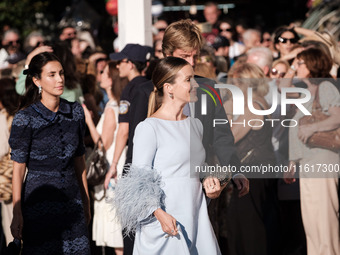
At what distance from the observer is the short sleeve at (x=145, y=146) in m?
4.63

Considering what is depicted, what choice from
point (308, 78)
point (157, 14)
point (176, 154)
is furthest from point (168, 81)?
point (157, 14)

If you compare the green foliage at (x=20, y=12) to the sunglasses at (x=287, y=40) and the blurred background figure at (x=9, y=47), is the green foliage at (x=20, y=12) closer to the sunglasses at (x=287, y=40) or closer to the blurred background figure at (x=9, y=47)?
the blurred background figure at (x=9, y=47)

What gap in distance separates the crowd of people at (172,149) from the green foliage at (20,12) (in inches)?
262

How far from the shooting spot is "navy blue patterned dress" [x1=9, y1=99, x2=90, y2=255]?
5316 millimetres

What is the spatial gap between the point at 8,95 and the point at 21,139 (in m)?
2.41

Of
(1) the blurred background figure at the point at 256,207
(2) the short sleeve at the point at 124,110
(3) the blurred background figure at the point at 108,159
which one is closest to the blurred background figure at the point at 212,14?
(3) the blurred background figure at the point at 108,159

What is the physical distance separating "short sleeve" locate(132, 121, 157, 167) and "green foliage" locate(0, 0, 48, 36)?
43.5 feet

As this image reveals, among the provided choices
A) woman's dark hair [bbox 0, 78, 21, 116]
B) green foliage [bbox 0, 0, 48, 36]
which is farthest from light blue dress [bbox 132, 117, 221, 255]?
green foliage [bbox 0, 0, 48, 36]

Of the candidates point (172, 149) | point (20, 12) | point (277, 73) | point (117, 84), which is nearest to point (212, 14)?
point (277, 73)

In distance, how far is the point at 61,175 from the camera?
17.7 feet

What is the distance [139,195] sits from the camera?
455 cm

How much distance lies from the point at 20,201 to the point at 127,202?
42.6 inches

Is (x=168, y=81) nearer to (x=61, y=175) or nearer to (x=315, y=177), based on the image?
(x=61, y=175)

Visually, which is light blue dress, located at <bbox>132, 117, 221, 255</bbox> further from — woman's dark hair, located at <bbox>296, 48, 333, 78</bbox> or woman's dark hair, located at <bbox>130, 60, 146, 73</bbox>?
woman's dark hair, located at <bbox>296, 48, 333, 78</bbox>
